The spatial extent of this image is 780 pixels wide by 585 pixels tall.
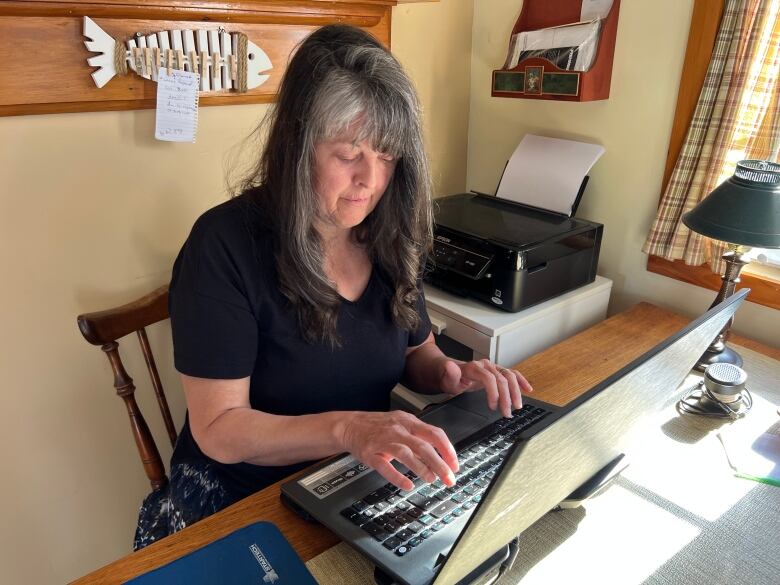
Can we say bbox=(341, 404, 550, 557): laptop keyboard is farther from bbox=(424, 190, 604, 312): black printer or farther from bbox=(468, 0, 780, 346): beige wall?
bbox=(468, 0, 780, 346): beige wall

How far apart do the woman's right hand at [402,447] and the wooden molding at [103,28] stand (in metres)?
0.92

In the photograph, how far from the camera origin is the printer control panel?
142 cm

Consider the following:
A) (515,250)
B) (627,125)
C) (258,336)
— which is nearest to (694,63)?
(627,125)

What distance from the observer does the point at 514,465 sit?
51 centimetres

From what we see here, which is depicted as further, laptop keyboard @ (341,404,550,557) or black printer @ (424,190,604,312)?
black printer @ (424,190,604,312)

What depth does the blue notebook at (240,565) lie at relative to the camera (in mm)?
706

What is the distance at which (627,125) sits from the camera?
1565 mm

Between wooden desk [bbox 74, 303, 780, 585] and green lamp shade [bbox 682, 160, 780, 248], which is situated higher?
green lamp shade [bbox 682, 160, 780, 248]

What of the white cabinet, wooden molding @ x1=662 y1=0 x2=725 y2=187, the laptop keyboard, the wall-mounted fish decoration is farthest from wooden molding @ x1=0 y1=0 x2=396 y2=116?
the laptop keyboard

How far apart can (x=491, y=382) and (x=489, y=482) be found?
0.27m

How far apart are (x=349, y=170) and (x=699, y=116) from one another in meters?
0.95

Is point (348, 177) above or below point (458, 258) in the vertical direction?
above

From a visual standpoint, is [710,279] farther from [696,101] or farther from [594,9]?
[594,9]

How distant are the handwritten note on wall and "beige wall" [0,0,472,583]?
0.04m
